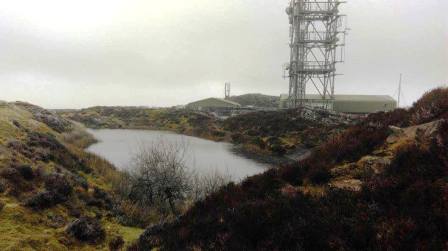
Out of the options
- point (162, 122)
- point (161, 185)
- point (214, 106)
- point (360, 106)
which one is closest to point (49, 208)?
point (161, 185)

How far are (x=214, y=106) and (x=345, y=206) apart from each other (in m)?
90.2

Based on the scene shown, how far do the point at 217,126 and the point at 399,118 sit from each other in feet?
168

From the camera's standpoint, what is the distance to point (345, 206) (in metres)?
6.33

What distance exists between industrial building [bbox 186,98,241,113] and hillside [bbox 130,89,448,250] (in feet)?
250

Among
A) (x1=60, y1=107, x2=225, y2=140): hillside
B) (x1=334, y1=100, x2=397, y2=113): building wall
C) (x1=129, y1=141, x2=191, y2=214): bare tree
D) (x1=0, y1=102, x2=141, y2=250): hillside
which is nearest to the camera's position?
(x1=0, y1=102, x2=141, y2=250): hillside

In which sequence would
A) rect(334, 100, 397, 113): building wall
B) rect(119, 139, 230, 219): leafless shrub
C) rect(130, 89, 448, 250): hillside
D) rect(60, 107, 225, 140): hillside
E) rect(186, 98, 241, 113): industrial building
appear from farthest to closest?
1. rect(186, 98, 241, 113): industrial building
2. rect(334, 100, 397, 113): building wall
3. rect(60, 107, 225, 140): hillside
4. rect(119, 139, 230, 219): leafless shrub
5. rect(130, 89, 448, 250): hillside

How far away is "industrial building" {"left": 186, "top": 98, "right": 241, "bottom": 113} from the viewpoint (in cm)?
8853

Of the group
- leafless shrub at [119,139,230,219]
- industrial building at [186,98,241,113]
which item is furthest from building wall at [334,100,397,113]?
leafless shrub at [119,139,230,219]

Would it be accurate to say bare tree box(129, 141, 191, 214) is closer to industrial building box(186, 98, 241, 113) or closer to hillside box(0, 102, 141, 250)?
hillside box(0, 102, 141, 250)

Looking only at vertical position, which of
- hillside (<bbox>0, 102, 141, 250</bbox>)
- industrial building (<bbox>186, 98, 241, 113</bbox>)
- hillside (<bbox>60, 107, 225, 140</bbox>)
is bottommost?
hillside (<bbox>60, 107, 225, 140</bbox>)

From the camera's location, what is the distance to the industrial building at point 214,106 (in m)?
88.5

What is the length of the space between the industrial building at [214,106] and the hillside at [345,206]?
3003 inches

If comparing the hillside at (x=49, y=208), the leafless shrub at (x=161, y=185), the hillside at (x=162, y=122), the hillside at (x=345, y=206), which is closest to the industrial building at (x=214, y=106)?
the hillside at (x=162, y=122)

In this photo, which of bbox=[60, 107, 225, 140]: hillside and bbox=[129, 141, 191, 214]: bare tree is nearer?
bbox=[129, 141, 191, 214]: bare tree
